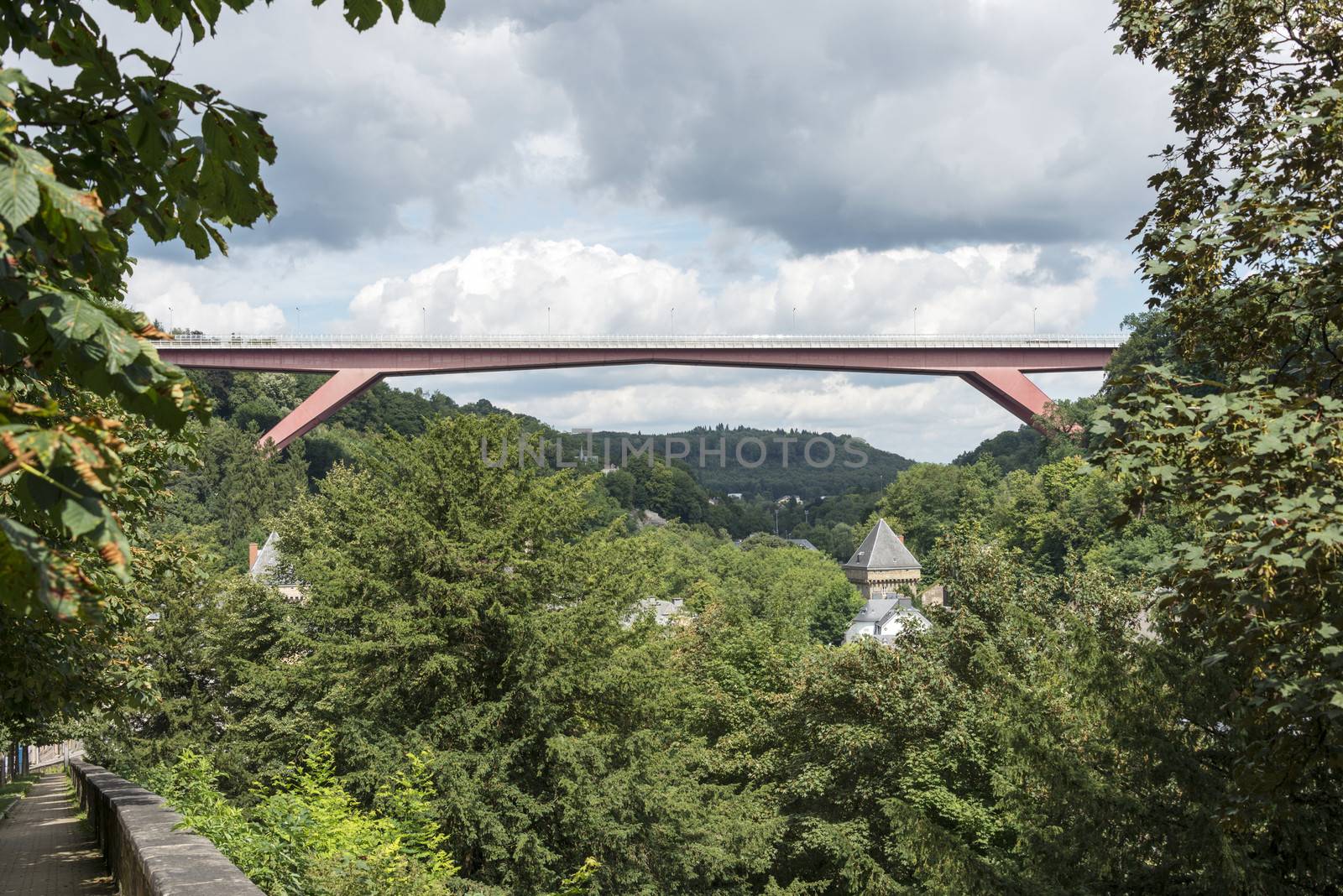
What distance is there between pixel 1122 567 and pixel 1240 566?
46772 mm

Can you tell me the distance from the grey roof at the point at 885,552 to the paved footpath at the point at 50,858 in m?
86.5

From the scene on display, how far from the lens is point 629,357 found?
48.0 m

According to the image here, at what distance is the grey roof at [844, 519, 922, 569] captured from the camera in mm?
98375

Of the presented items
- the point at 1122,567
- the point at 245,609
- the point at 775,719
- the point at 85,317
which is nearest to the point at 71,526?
the point at 85,317

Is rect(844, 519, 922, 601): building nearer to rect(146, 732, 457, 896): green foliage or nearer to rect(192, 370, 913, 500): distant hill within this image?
rect(192, 370, 913, 500): distant hill

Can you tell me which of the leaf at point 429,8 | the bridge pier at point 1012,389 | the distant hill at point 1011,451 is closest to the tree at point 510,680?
the leaf at point 429,8

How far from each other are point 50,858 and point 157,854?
5790 mm

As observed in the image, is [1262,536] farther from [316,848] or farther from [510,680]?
[510,680]

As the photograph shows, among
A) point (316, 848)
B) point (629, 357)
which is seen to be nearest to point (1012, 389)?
point (629, 357)

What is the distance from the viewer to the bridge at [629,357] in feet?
148

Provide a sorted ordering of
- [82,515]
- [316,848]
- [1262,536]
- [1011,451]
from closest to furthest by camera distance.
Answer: [82,515]
[1262,536]
[316,848]
[1011,451]

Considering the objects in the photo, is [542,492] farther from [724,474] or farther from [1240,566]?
[724,474]

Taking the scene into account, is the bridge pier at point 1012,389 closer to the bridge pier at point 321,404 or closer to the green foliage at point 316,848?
the bridge pier at point 321,404

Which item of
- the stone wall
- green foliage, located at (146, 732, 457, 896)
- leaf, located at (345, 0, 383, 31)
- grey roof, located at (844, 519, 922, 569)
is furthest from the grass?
grey roof, located at (844, 519, 922, 569)
